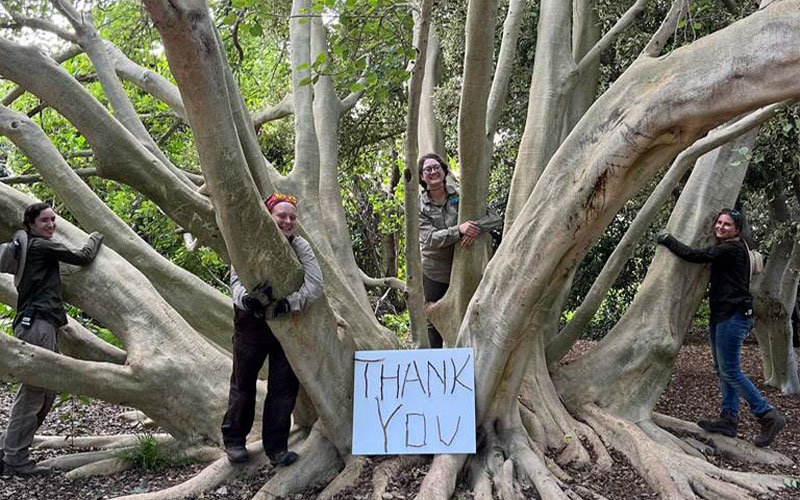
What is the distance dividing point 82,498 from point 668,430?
14.6ft

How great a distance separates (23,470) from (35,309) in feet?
3.68

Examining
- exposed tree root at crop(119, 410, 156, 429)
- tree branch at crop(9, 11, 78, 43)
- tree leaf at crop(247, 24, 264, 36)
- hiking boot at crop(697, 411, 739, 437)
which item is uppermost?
tree branch at crop(9, 11, 78, 43)

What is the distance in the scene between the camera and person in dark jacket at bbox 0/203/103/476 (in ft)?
16.5

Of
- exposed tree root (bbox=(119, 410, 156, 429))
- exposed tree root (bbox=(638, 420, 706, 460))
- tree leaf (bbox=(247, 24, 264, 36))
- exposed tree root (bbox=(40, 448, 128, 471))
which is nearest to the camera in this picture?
tree leaf (bbox=(247, 24, 264, 36))

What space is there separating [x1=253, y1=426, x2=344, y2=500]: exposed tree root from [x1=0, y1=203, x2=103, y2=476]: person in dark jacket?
5.73 feet

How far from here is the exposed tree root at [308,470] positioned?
15.5ft

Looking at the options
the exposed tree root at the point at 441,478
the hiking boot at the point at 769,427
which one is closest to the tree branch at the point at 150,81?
the exposed tree root at the point at 441,478

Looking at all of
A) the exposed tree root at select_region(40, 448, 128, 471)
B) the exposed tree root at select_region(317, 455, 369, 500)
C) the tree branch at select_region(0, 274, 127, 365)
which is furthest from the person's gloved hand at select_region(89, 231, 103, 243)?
the exposed tree root at select_region(317, 455, 369, 500)

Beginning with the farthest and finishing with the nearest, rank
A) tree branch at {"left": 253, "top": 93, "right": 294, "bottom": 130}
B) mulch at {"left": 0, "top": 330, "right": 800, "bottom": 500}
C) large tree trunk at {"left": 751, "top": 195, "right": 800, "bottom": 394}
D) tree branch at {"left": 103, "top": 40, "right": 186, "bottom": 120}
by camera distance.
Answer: large tree trunk at {"left": 751, "top": 195, "right": 800, "bottom": 394} < tree branch at {"left": 253, "top": 93, "right": 294, "bottom": 130} < tree branch at {"left": 103, "top": 40, "right": 186, "bottom": 120} < mulch at {"left": 0, "top": 330, "right": 800, "bottom": 500}

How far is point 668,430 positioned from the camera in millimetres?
6312

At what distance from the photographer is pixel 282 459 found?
489 cm

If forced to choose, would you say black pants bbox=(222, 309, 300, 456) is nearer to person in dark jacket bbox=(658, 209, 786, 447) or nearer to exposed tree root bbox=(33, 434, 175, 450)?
exposed tree root bbox=(33, 434, 175, 450)

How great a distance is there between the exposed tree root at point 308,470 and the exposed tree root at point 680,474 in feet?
6.75

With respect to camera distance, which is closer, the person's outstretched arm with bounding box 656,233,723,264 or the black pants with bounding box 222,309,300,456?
the black pants with bounding box 222,309,300,456
